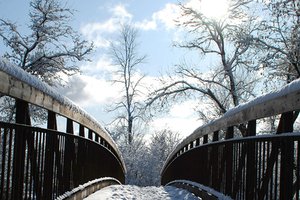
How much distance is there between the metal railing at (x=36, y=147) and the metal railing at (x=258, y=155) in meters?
1.86

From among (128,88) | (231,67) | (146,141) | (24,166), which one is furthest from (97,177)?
(146,141)

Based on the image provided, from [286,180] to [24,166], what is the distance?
2.08m

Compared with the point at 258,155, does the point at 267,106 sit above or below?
above

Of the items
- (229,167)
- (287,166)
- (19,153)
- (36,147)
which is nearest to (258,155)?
(287,166)

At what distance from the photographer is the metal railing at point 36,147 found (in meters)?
3.27

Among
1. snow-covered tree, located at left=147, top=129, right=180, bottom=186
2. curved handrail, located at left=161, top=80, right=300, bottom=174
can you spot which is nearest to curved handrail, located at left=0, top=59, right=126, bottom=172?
curved handrail, located at left=161, top=80, right=300, bottom=174

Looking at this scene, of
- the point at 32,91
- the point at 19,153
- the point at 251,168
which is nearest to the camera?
the point at 19,153

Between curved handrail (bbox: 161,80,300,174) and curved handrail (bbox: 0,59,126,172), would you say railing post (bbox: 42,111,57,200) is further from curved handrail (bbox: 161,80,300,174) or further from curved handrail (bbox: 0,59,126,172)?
curved handrail (bbox: 161,80,300,174)

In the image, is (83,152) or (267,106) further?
(83,152)

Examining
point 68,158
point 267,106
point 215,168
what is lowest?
point 215,168

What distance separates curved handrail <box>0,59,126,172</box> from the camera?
317 cm

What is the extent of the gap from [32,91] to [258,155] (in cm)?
206

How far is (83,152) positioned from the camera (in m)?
6.57

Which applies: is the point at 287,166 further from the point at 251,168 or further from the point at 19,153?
the point at 19,153
